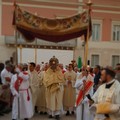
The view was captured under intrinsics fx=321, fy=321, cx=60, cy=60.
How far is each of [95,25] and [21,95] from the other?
22.7 m

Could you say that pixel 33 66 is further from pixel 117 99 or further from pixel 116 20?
pixel 116 20

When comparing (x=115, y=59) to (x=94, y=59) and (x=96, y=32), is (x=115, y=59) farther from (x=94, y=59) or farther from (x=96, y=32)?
(x=96, y=32)

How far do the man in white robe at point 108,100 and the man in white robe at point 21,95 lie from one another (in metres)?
3.39

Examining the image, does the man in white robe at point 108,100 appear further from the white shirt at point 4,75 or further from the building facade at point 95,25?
the building facade at point 95,25

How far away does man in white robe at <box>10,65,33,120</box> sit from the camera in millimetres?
8648

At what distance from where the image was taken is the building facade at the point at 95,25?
2892 centimetres

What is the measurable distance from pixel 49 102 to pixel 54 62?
122cm

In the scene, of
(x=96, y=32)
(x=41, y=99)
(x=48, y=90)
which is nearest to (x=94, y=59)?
(x=96, y=32)

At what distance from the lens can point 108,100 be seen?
549 centimetres

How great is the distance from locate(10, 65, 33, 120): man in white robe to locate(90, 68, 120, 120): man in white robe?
11.1ft

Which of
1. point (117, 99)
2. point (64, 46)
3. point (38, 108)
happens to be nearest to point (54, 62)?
point (38, 108)

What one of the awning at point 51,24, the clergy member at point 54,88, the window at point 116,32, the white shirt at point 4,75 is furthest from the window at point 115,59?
the awning at point 51,24

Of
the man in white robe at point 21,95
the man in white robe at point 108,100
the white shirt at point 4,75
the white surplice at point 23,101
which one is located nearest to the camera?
the man in white robe at point 108,100

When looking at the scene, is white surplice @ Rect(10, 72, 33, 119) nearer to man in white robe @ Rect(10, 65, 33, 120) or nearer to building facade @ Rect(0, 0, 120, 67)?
man in white robe @ Rect(10, 65, 33, 120)
